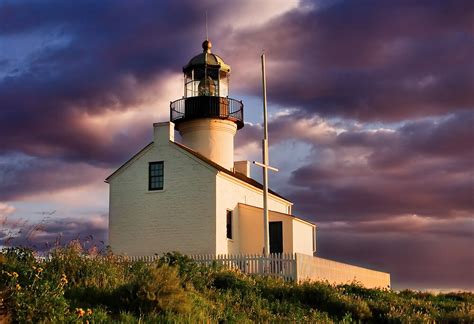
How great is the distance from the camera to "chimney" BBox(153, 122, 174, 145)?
2934 cm

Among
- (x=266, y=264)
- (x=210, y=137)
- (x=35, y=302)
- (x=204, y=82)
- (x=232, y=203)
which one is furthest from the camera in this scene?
(x=204, y=82)

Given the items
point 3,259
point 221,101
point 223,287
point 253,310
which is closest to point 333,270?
point 221,101

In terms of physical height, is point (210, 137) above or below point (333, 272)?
above

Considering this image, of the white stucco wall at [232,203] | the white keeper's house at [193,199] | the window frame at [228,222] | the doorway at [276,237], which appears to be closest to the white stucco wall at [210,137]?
the white keeper's house at [193,199]

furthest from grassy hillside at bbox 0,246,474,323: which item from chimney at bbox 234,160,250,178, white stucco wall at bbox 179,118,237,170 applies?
chimney at bbox 234,160,250,178

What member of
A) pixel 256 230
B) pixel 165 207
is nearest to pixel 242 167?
pixel 256 230

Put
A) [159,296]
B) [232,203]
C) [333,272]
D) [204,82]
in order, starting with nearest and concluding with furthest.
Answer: [159,296] → [333,272] → [232,203] → [204,82]

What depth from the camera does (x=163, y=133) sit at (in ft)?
96.6

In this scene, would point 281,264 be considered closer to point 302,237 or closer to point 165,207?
point 165,207

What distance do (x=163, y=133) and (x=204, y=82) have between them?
4.77 metres

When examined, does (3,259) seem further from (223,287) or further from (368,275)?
(368,275)

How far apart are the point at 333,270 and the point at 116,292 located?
17.1 metres

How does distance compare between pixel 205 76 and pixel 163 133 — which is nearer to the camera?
pixel 163 133

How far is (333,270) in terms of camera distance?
2936 cm
